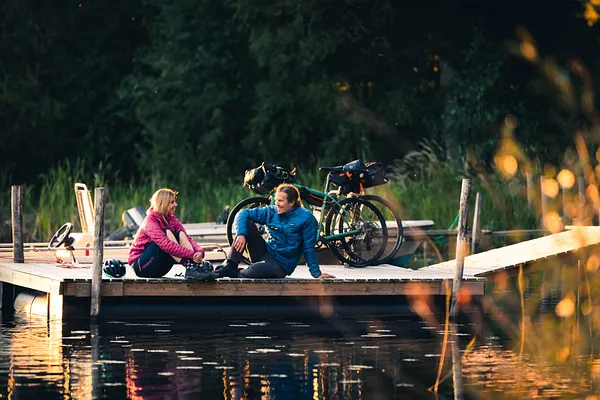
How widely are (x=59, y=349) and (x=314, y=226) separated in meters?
3.16

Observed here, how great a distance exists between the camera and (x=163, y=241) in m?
15.6

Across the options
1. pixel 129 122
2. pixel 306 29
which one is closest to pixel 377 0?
pixel 306 29

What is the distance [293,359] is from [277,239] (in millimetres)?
2861

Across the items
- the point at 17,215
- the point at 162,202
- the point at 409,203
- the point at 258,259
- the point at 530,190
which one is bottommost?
the point at 258,259

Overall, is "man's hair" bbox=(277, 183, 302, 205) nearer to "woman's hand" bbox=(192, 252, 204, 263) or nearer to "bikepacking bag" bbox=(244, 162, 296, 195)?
"woman's hand" bbox=(192, 252, 204, 263)

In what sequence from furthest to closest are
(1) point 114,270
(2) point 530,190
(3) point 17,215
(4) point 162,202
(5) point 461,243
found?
(2) point 530,190
(3) point 17,215
(5) point 461,243
(1) point 114,270
(4) point 162,202

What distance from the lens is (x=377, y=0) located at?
33.0 meters

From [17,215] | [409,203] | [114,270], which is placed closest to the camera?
[114,270]

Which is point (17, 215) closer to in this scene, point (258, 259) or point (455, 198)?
point (258, 259)

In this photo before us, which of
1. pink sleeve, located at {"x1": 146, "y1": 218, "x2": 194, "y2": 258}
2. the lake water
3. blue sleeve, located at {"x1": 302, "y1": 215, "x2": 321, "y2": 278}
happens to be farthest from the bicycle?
pink sleeve, located at {"x1": 146, "y1": 218, "x2": 194, "y2": 258}

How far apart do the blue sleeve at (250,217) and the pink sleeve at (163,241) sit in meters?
0.61

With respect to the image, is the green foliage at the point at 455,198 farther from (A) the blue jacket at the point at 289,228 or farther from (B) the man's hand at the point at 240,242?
(B) the man's hand at the point at 240,242

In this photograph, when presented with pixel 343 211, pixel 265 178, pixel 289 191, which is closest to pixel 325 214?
pixel 343 211

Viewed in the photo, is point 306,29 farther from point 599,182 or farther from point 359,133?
point 599,182
